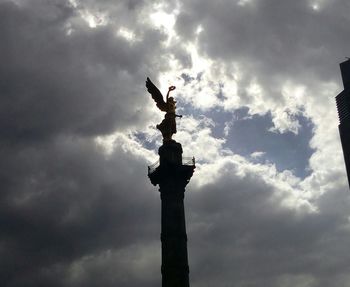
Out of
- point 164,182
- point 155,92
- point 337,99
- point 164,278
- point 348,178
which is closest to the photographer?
point 164,278

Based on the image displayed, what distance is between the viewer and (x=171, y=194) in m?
47.4

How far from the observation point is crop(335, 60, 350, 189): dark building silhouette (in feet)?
320

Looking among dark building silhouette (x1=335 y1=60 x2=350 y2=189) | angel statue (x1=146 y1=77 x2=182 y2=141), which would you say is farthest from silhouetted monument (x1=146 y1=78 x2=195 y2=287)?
dark building silhouette (x1=335 y1=60 x2=350 y2=189)

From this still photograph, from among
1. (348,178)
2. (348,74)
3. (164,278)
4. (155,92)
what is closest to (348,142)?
(348,178)

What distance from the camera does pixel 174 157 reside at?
1937 inches

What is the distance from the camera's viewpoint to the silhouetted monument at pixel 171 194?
4412 centimetres

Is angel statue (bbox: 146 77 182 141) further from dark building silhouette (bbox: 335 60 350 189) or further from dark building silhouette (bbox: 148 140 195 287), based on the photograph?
dark building silhouette (bbox: 335 60 350 189)

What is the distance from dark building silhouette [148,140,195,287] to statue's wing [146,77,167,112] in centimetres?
428

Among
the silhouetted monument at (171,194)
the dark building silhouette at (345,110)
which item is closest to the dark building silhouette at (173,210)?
the silhouetted monument at (171,194)

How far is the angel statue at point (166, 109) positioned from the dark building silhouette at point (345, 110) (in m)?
56.2

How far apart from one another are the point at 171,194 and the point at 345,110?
6375cm

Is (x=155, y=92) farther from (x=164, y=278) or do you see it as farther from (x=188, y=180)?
(x=164, y=278)

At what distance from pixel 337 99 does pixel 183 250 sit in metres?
67.9

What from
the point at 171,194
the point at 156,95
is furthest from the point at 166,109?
the point at 171,194
